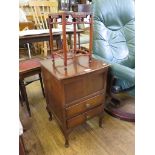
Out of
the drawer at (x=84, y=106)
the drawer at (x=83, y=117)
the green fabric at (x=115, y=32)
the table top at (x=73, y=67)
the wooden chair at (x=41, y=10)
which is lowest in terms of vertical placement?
the drawer at (x=83, y=117)

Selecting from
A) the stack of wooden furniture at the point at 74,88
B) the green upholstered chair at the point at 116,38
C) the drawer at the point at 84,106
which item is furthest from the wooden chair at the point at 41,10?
Result: the drawer at the point at 84,106

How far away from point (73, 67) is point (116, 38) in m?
0.76

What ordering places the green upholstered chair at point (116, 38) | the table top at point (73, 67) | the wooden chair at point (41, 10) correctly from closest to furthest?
the table top at point (73, 67), the green upholstered chair at point (116, 38), the wooden chair at point (41, 10)

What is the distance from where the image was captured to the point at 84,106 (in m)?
1.44

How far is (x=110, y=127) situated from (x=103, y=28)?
41.3 inches

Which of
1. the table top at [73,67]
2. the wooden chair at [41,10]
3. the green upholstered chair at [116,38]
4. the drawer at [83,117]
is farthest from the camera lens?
the wooden chair at [41,10]

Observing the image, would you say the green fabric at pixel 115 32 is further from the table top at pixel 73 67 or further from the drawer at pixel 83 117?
the drawer at pixel 83 117

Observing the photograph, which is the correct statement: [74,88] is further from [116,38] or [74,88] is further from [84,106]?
Result: [116,38]

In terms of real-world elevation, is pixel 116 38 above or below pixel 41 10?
below

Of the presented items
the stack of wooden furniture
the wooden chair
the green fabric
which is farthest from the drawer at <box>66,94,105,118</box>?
the wooden chair

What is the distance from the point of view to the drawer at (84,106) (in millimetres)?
1371

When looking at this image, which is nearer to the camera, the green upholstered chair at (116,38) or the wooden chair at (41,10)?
the green upholstered chair at (116,38)

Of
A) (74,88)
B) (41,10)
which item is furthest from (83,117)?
(41,10)

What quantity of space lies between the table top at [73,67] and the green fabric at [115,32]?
0.89 ft
